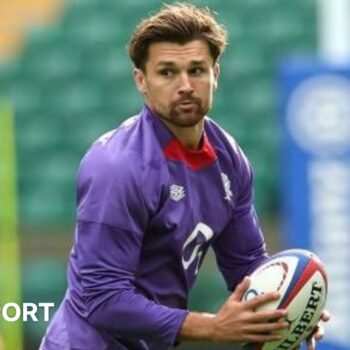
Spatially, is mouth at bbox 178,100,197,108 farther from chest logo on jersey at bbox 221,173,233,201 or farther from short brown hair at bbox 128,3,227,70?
chest logo on jersey at bbox 221,173,233,201

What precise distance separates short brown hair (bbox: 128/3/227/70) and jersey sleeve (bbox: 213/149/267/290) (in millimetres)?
406

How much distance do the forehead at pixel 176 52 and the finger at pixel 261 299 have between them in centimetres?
64

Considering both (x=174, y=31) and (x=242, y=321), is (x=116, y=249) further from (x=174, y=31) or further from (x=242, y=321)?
(x=174, y=31)

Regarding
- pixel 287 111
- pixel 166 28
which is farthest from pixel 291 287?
pixel 287 111

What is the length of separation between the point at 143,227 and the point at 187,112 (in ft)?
1.07

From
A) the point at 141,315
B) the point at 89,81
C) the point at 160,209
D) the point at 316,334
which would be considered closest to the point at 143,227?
the point at 160,209

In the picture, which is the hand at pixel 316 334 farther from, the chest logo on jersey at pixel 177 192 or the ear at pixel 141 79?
the ear at pixel 141 79

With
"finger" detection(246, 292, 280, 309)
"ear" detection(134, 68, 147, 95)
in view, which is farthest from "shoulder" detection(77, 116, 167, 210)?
"finger" detection(246, 292, 280, 309)

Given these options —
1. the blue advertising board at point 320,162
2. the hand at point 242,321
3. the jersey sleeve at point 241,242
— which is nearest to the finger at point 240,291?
the hand at point 242,321

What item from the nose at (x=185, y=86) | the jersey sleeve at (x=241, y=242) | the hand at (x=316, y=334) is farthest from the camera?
the jersey sleeve at (x=241, y=242)

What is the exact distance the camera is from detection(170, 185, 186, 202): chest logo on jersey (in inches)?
158

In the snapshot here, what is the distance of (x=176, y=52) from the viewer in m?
4.02

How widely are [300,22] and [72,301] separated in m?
6.90

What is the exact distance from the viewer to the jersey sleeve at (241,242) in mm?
4340
